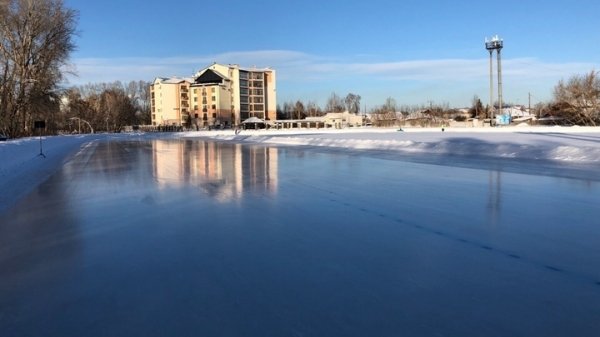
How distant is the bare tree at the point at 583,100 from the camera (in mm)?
66062

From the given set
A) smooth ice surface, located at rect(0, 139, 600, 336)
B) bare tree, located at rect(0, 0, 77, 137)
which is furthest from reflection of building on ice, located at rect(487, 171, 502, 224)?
bare tree, located at rect(0, 0, 77, 137)

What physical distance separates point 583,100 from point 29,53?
67.8 meters

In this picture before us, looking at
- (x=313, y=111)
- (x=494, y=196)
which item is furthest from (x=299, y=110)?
(x=494, y=196)

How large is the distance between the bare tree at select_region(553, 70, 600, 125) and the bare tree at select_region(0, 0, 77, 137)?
63.8 metres

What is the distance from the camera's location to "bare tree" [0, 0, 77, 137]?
155 ft

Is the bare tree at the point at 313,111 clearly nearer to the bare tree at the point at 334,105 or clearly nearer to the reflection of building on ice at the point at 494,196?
the bare tree at the point at 334,105

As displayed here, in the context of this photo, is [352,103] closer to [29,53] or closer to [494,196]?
[29,53]

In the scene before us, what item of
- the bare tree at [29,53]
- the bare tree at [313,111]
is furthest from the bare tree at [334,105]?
the bare tree at [29,53]

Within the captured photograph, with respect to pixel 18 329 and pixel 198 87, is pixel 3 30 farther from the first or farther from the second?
pixel 198 87

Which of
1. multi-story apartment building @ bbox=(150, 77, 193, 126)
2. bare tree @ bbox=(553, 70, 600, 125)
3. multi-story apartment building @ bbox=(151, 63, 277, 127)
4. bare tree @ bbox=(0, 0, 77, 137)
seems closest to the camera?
bare tree @ bbox=(0, 0, 77, 137)

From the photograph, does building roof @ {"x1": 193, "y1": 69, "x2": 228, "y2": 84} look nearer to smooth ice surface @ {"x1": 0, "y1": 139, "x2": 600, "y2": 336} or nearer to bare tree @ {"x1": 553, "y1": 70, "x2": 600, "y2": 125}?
bare tree @ {"x1": 553, "y1": 70, "x2": 600, "y2": 125}

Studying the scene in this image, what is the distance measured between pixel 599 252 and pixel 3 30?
53604 millimetres

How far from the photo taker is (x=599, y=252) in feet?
18.6

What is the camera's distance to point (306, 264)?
5.38 metres
